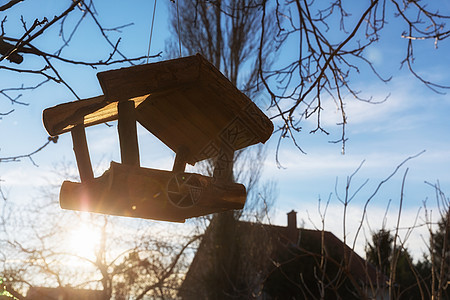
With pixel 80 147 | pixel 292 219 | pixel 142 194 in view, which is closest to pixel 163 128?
pixel 80 147

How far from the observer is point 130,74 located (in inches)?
79.6

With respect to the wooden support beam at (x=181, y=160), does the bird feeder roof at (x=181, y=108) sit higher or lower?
higher

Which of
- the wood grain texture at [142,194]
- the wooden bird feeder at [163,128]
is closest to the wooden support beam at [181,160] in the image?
the wooden bird feeder at [163,128]

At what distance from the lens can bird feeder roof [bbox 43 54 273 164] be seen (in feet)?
6.82

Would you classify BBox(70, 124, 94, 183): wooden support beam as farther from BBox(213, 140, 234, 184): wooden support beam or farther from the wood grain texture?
BBox(213, 140, 234, 184): wooden support beam

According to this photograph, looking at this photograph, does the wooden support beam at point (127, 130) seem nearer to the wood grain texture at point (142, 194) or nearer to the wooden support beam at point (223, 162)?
the wood grain texture at point (142, 194)

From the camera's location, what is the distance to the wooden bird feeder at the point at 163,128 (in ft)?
6.73

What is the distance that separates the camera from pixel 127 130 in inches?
88.2

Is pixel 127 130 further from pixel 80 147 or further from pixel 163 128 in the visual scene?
pixel 163 128

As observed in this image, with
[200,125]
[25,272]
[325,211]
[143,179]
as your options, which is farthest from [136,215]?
[25,272]

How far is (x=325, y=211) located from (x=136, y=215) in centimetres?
152

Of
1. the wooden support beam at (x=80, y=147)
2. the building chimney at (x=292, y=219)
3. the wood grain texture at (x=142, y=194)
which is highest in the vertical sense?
the building chimney at (x=292, y=219)

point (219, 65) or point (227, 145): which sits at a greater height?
point (219, 65)

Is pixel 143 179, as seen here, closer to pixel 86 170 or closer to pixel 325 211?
pixel 86 170
